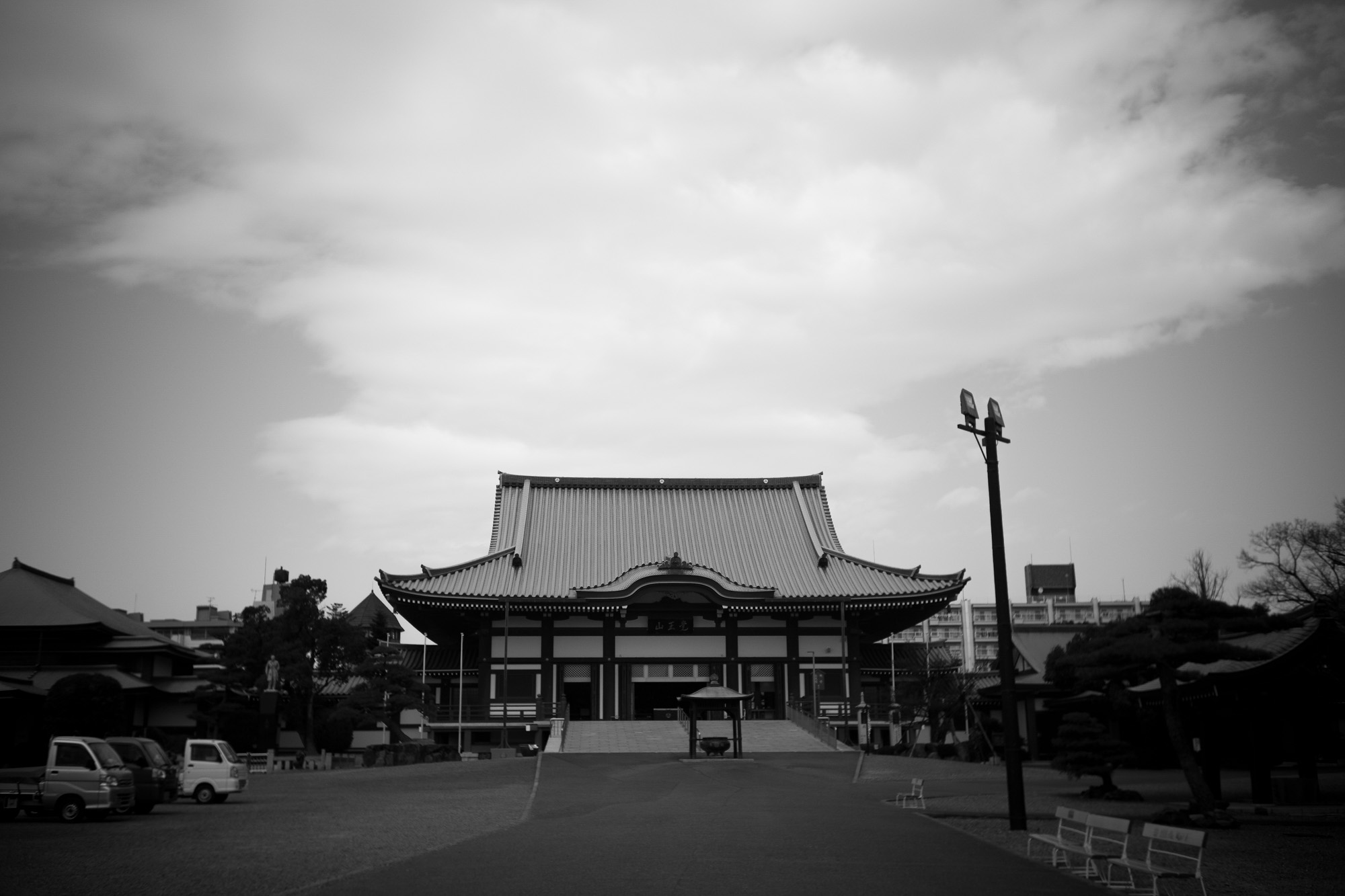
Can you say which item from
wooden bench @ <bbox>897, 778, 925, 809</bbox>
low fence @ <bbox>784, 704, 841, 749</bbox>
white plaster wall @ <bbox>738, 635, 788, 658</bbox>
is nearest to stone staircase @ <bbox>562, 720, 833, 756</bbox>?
low fence @ <bbox>784, 704, 841, 749</bbox>

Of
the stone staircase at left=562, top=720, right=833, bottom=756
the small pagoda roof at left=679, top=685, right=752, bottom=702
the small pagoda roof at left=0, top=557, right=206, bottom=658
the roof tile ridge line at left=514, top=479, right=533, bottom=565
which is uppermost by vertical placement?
the roof tile ridge line at left=514, top=479, right=533, bottom=565

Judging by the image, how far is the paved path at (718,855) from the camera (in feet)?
32.5

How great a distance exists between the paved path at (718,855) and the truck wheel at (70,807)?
7375mm

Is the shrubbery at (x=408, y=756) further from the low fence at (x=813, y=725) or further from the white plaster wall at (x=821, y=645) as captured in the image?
the white plaster wall at (x=821, y=645)

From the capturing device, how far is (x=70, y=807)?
56.0 feet

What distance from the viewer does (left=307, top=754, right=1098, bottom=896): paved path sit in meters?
9.90

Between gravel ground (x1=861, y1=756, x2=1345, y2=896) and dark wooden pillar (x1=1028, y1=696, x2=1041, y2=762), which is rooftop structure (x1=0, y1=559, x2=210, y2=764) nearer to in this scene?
gravel ground (x1=861, y1=756, x2=1345, y2=896)

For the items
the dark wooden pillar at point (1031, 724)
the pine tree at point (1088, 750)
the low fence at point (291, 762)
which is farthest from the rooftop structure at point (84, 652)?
the pine tree at point (1088, 750)

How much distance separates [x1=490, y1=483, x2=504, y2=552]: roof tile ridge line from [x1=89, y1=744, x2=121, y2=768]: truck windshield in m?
29.4

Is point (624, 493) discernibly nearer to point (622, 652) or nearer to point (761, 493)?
point (761, 493)

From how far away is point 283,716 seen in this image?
117ft

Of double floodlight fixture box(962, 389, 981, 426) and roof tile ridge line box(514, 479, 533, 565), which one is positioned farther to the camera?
roof tile ridge line box(514, 479, 533, 565)

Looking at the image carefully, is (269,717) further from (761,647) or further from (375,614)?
(375,614)

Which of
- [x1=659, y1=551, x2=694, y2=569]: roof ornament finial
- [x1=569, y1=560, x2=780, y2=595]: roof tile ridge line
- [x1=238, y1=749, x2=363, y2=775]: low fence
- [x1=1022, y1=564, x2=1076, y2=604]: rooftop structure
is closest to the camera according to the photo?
[x1=238, y1=749, x2=363, y2=775]: low fence
